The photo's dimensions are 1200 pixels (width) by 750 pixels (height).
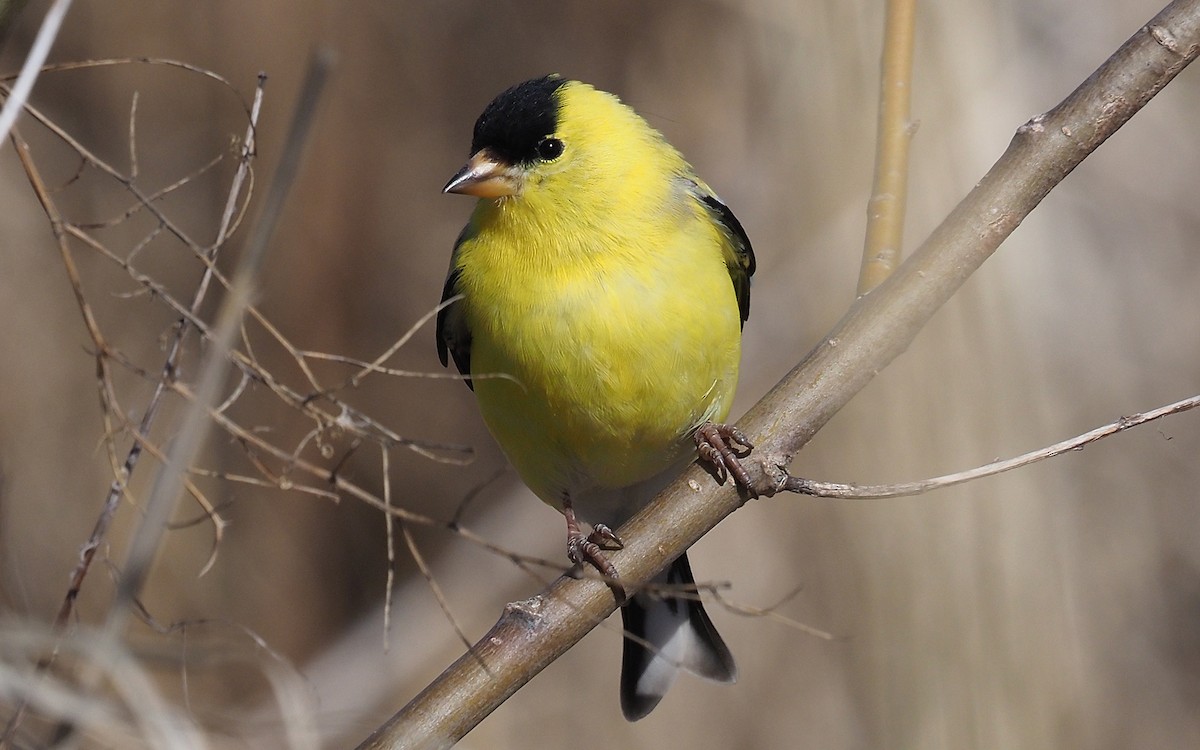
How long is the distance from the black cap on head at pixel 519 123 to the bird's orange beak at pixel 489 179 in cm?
3

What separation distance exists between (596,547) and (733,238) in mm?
937

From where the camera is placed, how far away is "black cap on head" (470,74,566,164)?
2.68 m

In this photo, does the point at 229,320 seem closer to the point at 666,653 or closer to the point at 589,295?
the point at 589,295

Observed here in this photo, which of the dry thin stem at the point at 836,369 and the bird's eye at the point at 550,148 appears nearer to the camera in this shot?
the dry thin stem at the point at 836,369

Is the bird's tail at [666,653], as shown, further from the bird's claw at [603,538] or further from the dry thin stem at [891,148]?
the dry thin stem at [891,148]

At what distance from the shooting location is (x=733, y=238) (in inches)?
115

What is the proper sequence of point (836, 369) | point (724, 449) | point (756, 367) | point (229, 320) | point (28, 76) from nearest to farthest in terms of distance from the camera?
1. point (229, 320)
2. point (28, 76)
3. point (836, 369)
4. point (724, 449)
5. point (756, 367)

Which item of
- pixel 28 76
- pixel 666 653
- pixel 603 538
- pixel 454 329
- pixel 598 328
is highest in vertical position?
pixel 28 76

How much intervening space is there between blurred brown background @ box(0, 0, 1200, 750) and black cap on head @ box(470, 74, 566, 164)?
3.80 feet

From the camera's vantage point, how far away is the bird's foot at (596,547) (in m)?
1.92

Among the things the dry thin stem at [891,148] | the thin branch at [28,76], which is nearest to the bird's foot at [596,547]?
the dry thin stem at [891,148]

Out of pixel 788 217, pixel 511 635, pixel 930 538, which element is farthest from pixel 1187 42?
pixel 788 217

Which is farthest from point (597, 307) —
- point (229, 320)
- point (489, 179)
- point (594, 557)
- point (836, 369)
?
point (229, 320)

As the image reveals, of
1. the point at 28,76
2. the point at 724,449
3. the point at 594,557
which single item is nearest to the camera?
the point at 28,76
